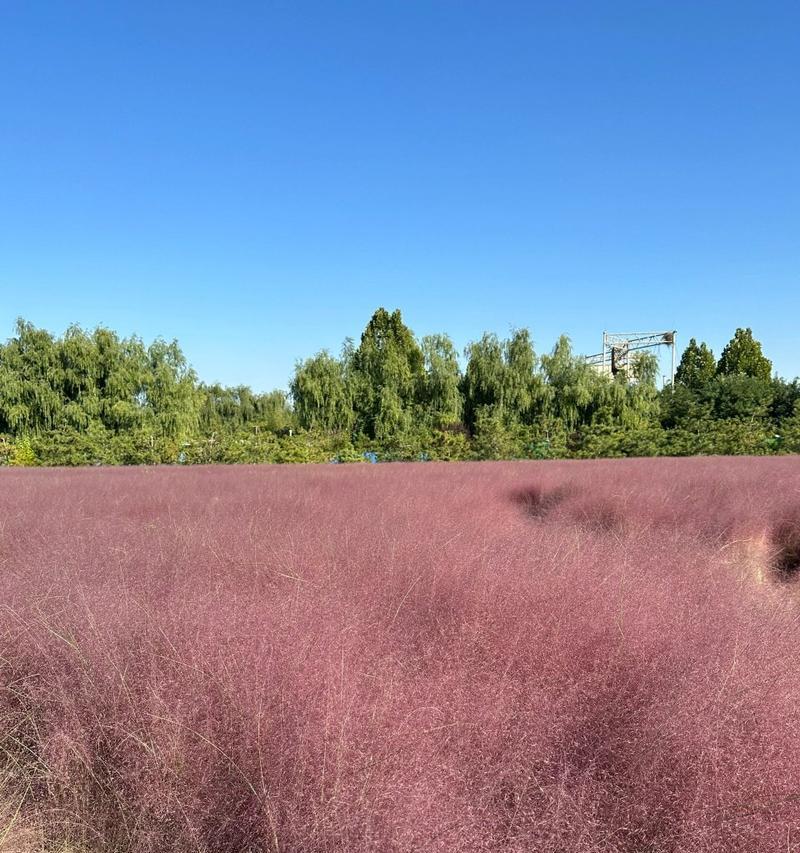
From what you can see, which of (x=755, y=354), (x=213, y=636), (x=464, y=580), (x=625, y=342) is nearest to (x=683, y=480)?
(x=464, y=580)

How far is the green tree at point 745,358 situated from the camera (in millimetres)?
33094

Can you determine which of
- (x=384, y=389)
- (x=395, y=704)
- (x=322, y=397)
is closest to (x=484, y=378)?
(x=384, y=389)

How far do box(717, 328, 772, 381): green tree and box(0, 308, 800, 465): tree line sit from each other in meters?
16.7

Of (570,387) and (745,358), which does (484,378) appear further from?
(745,358)

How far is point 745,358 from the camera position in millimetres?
33219

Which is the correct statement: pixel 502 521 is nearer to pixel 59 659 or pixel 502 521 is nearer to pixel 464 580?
pixel 464 580

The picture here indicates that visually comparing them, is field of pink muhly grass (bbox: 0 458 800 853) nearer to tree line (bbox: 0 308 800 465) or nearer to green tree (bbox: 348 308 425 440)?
tree line (bbox: 0 308 800 465)

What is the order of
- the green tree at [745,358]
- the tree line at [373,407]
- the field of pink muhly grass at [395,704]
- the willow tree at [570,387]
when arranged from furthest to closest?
the green tree at [745,358] < the willow tree at [570,387] < the tree line at [373,407] < the field of pink muhly grass at [395,704]

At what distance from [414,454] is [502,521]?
443 inches

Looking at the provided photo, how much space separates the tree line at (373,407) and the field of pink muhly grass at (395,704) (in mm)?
12703

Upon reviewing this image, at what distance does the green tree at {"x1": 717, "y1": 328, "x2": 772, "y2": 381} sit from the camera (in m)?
33.1

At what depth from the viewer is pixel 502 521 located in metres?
4.07

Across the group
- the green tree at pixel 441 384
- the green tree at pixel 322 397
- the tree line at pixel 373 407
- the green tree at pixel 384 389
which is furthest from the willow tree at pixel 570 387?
the green tree at pixel 322 397

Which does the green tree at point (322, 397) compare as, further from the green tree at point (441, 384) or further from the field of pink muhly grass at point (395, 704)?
the field of pink muhly grass at point (395, 704)
